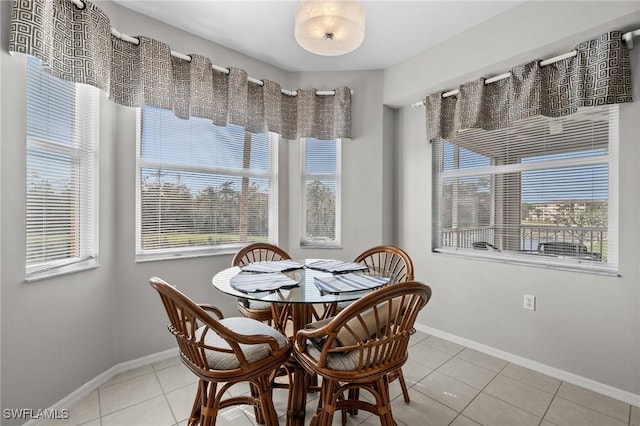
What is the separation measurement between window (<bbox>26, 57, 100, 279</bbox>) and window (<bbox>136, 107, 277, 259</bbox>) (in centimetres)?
37

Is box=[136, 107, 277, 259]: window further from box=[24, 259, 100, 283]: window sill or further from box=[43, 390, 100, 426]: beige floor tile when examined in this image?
box=[43, 390, 100, 426]: beige floor tile

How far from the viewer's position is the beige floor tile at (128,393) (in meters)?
1.83

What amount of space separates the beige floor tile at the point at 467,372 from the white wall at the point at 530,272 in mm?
342

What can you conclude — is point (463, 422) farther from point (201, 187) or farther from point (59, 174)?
point (59, 174)

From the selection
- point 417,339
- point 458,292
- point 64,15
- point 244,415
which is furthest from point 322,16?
point 417,339

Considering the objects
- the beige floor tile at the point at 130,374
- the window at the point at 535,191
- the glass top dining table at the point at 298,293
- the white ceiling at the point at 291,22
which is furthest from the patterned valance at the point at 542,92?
the beige floor tile at the point at 130,374

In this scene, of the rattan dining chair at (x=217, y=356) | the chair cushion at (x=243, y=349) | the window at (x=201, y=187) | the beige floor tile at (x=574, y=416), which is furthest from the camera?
the window at (x=201, y=187)

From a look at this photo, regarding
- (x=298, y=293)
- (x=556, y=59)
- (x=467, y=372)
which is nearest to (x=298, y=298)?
(x=298, y=293)

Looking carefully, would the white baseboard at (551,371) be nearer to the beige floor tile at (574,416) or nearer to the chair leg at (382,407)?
the beige floor tile at (574,416)

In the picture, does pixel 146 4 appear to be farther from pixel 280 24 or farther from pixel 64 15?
pixel 280 24

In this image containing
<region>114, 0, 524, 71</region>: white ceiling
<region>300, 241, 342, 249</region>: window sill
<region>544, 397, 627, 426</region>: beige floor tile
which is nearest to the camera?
<region>544, 397, 627, 426</region>: beige floor tile

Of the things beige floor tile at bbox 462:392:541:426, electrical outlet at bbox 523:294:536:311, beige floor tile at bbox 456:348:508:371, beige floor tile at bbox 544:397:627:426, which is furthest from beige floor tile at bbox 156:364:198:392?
electrical outlet at bbox 523:294:536:311

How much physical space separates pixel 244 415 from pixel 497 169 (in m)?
2.66

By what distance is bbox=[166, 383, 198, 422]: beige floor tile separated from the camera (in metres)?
1.75
